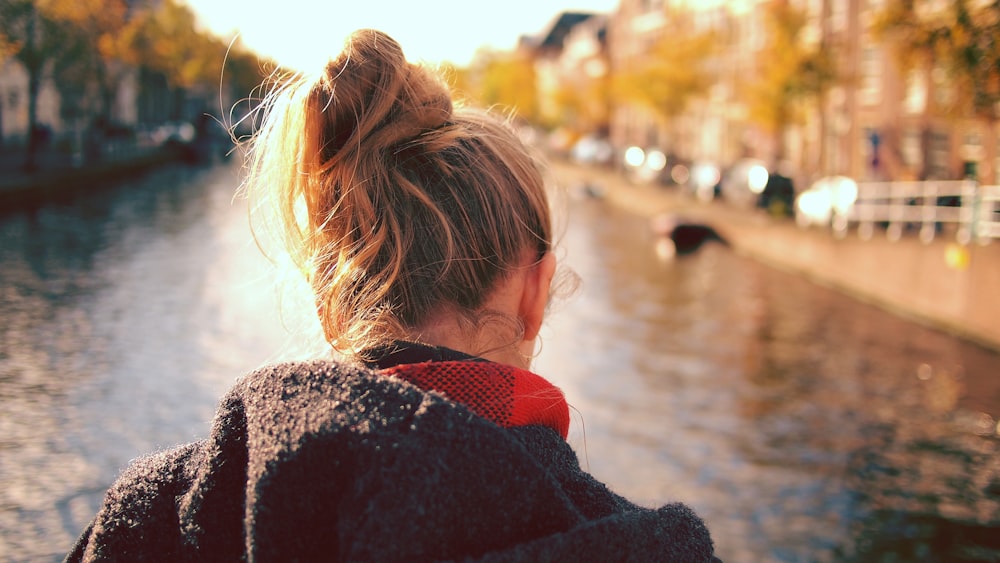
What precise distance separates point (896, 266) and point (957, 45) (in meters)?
4.54

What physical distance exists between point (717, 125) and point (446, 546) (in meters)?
50.9

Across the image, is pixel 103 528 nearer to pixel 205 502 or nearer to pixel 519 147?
pixel 205 502

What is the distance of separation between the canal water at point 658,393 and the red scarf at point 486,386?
515 mm

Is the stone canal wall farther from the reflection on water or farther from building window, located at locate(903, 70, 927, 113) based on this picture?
building window, located at locate(903, 70, 927, 113)

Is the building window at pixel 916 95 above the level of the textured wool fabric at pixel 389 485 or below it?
above

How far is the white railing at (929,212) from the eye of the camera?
15383 millimetres

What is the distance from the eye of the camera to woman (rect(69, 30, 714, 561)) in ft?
3.35

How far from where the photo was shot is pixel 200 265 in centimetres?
1811

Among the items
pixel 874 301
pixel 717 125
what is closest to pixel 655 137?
pixel 717 125

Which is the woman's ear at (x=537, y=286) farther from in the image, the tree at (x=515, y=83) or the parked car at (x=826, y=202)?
the tree at (x=515, y=83)

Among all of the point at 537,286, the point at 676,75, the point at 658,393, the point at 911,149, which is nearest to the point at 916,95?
the point at 911,149

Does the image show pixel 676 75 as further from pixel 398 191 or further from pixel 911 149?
pixel 398 191

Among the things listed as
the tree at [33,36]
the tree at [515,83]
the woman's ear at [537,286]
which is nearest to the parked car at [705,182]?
the tree at [33,36]

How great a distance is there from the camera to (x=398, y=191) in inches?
50.2
